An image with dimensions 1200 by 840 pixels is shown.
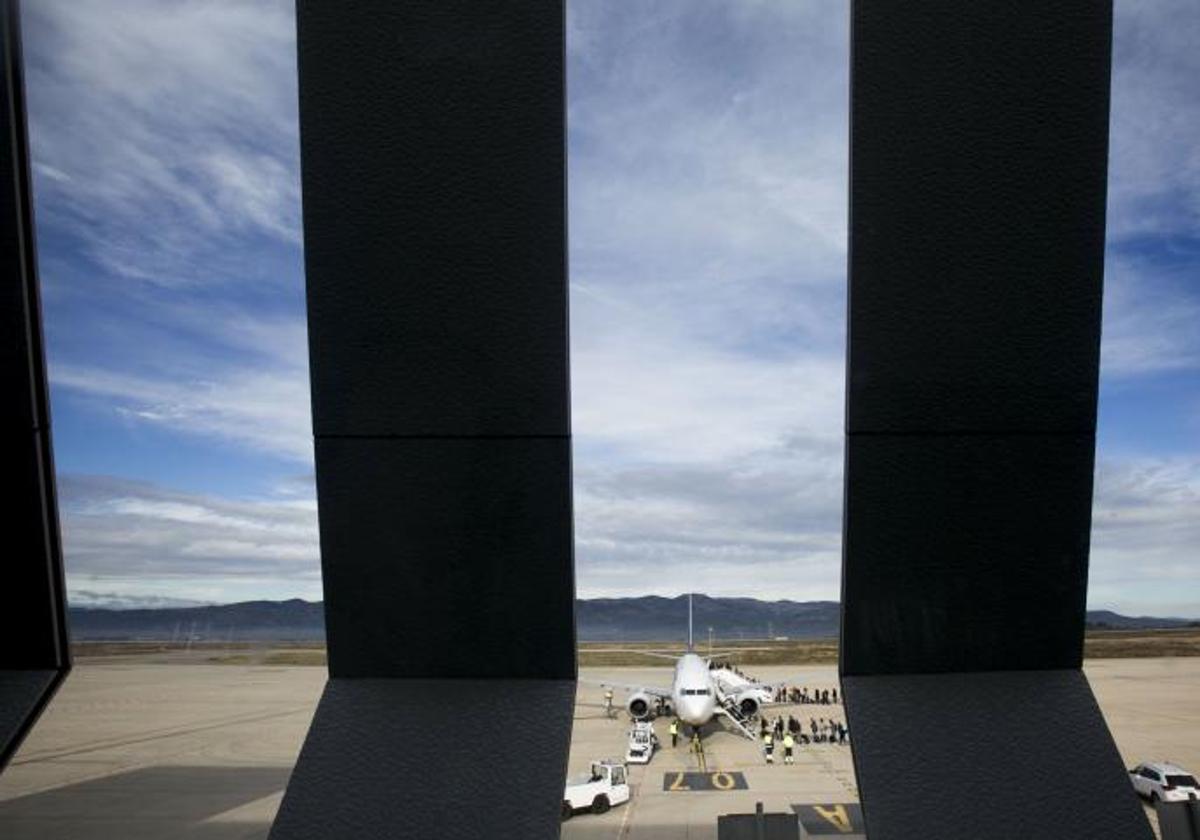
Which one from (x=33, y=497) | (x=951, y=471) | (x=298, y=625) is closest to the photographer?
(x=951, y=471)

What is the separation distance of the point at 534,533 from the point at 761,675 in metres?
31.0

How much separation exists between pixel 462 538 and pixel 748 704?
16251mm

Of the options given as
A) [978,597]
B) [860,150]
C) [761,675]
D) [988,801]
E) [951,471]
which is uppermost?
[860,150]

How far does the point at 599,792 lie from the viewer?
9727 millimetres

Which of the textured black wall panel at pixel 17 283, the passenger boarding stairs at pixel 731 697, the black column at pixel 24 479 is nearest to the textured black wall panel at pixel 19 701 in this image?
the black column at pixel 24 479

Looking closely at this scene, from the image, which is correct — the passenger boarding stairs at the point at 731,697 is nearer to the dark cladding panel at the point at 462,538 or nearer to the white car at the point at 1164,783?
the white car at the point at 1164,783

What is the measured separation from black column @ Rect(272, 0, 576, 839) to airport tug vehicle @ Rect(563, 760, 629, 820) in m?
6.89

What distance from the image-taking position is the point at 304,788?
2.99m

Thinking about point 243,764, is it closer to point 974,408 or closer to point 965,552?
point 965,552

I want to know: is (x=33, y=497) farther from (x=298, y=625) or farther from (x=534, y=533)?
(x=298, y=625)

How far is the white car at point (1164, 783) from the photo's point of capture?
30.8 feet

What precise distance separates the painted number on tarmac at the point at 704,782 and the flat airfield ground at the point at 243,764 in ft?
0.28

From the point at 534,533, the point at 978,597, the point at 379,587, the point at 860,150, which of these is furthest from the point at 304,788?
the point at 860,150

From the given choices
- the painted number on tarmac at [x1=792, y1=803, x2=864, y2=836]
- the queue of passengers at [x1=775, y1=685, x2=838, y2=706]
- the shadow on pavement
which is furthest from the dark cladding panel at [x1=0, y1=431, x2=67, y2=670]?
the queue of passengers at [x1=775, y1=685, x2=838, y2=706]
